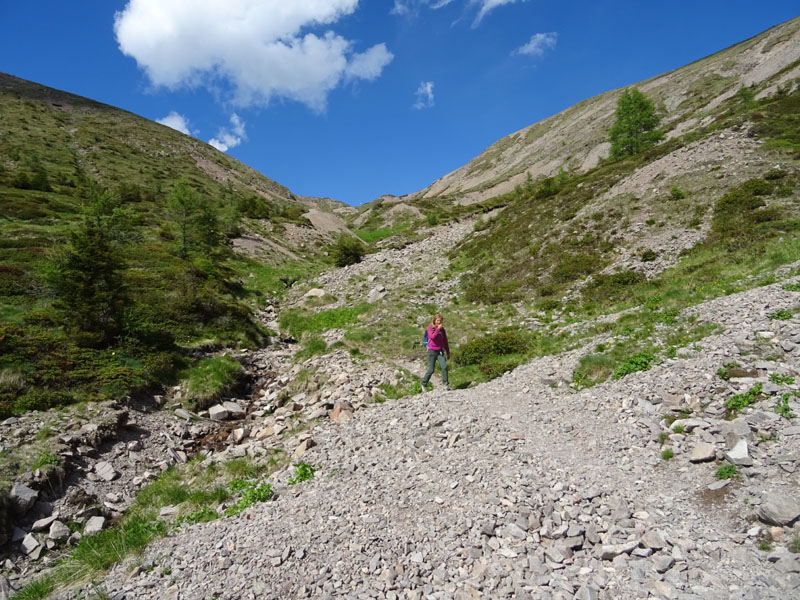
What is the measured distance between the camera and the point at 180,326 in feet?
76.2

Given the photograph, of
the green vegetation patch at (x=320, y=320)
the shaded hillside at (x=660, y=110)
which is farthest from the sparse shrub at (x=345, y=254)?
the shaded hillside at (x=660, y=110)

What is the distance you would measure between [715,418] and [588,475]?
3.40 meters

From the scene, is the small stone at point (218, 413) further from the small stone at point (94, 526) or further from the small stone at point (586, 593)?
the small stone at point (586, 593)

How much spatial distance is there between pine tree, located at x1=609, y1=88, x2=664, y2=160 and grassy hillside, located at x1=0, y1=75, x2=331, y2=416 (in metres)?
51.2

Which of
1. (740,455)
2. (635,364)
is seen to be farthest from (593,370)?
(740,455)

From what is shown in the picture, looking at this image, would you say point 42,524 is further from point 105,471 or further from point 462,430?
point 462,430

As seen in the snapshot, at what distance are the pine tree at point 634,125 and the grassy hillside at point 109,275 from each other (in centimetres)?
5120

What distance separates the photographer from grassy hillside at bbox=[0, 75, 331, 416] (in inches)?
654

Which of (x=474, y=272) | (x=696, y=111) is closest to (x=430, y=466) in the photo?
(x=474, y=272)

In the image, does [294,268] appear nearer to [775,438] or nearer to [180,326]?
[180,326]

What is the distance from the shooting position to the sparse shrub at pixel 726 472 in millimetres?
7156

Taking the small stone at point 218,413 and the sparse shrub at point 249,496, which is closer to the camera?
→ the sparse shrub at point 249,496

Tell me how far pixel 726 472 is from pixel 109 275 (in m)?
24.8

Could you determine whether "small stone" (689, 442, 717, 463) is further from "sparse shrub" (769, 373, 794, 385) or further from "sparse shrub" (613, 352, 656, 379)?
"sparse shrub" (613, 352, 656, 379)
